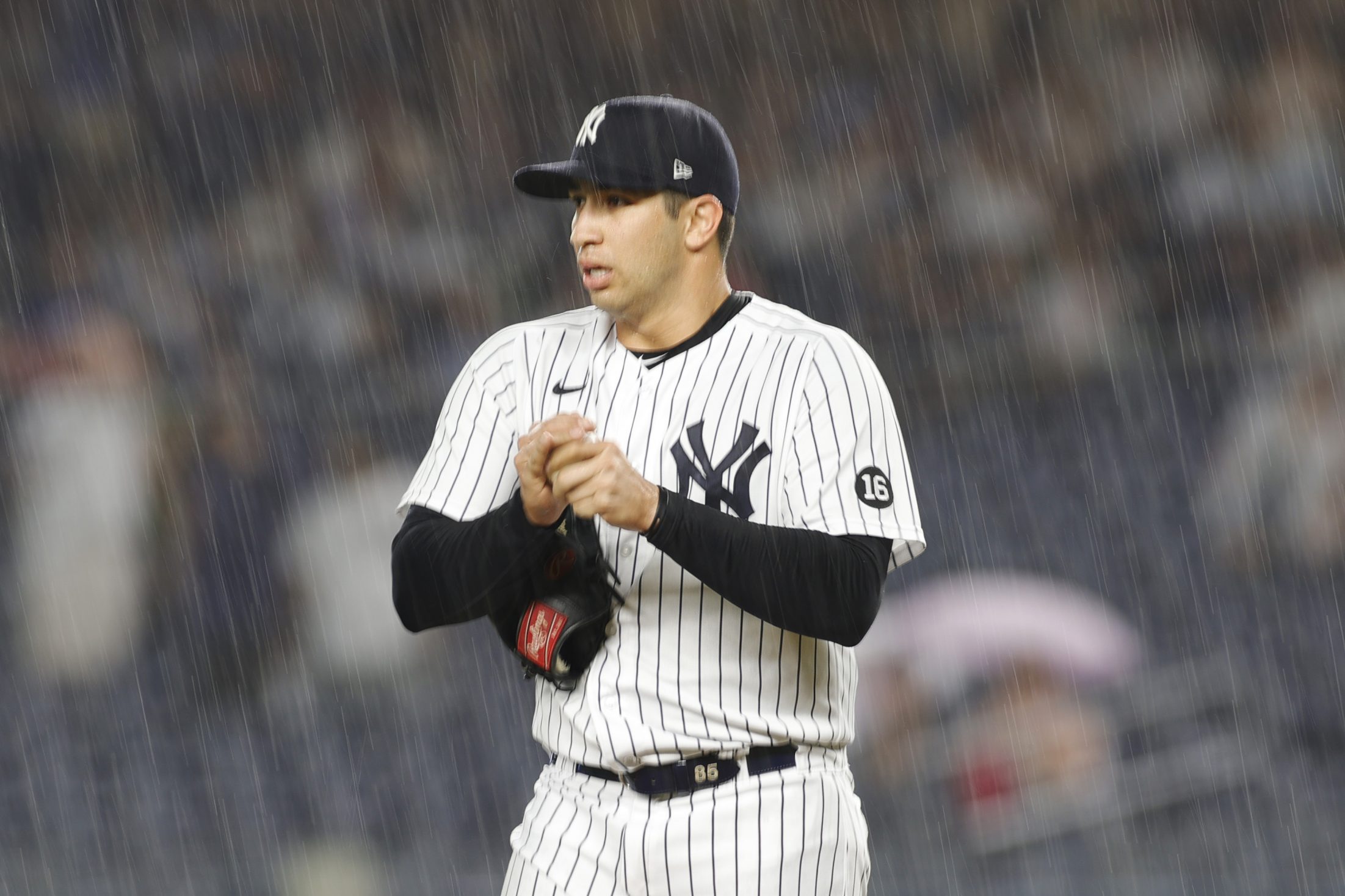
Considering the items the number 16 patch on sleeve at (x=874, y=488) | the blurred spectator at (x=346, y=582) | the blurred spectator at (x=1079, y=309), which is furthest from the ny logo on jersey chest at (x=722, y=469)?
the blurred spectator at (x=1079, y=309)

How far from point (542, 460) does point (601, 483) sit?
0.25 feet

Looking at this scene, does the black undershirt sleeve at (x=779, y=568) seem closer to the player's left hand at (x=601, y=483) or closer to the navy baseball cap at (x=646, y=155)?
the player's left hand at (x=601, y=483)

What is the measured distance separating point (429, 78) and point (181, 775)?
2.83 metres

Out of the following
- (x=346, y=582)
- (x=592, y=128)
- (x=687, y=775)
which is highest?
(x=592, y=128)

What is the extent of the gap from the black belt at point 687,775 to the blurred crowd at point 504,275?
2.64 meters

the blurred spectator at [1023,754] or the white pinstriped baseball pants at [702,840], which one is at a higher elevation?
the white pinstriped baseball pants at [702,840]

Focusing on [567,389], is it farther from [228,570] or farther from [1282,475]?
[1282,475]

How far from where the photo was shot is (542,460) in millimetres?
1508

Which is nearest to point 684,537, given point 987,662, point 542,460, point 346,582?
point 542,460

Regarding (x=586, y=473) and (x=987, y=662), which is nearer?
(x=586, y=473)

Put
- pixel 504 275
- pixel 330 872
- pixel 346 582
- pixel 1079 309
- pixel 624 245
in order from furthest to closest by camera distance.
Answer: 1. pixel 504 275
2. pixel 1079 309
3. pixel 346 582
4. pixel 330 872
5. pixel 624 245

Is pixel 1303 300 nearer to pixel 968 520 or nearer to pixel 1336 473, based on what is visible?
pixel 1336 473

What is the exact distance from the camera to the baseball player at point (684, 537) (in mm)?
1598

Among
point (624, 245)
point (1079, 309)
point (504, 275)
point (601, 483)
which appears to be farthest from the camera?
point (504, 275)
